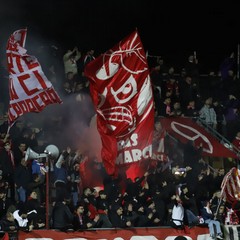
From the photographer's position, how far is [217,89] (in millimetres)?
19984

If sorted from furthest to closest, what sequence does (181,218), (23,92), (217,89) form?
(217,89) → (181,218) → (23,92)

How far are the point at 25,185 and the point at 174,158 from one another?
376 centimetres

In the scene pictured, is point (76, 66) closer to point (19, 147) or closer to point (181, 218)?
point (19, 147)

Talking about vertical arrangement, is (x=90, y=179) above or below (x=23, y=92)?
below

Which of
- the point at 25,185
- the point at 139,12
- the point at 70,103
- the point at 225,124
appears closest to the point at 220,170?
the point at 225,124

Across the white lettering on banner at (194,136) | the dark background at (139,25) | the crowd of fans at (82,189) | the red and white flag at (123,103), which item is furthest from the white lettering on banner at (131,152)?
the dark background at (139,25)

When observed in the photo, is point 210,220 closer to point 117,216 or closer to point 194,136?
point 117,216

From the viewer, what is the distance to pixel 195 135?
18359 millimetres

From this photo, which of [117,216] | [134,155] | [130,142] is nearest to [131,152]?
[134,155]

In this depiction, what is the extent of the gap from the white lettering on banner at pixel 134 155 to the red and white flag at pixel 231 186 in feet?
5.80

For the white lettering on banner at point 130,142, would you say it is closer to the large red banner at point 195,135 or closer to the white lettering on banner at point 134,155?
the white lettering on banner at point 134,155

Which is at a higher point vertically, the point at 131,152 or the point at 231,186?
the point at 131,152

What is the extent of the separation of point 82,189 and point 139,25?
7.99 metres

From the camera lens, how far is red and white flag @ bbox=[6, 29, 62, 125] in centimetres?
1390
